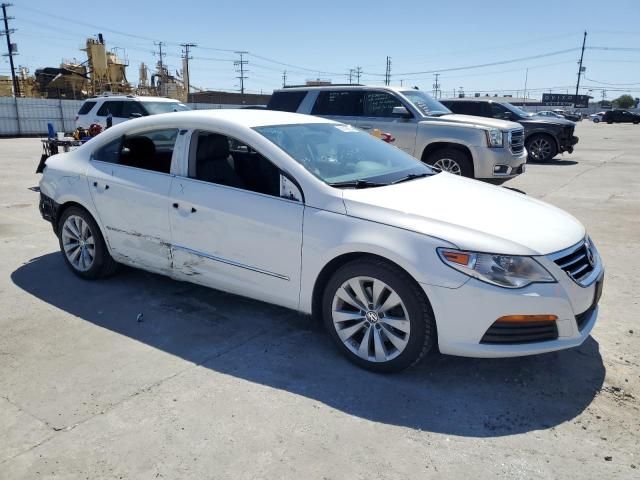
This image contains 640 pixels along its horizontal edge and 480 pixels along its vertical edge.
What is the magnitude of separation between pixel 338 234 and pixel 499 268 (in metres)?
0.98

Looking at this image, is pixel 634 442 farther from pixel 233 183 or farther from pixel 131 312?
pixel 131 312

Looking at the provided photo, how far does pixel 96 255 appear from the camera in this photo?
466cm

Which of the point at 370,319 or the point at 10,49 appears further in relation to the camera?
the point at 10,49

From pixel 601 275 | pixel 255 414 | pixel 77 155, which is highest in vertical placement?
pixel 77 155

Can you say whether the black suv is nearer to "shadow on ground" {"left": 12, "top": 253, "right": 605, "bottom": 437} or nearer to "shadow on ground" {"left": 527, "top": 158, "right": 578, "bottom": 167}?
"shadow on ground" {"left": 527, "top": 158, "right": 578, "bottom": 167}

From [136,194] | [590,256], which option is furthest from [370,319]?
[136,194]

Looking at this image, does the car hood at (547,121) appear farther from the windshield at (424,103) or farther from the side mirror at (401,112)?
the side mirror at (401,112)

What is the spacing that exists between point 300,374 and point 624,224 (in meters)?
5.93

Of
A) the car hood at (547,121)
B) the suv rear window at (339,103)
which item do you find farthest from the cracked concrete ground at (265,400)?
the car hood at (547,121)

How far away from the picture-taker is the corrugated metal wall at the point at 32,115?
83.6 feet

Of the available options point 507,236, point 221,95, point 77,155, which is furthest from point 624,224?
point 221,95

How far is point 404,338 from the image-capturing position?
10.2 feet

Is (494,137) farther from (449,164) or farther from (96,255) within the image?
(96,255)

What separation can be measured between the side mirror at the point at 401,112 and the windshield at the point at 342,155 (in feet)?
15.4
